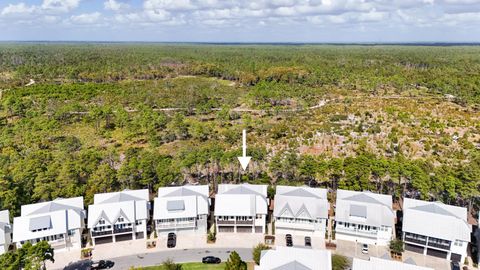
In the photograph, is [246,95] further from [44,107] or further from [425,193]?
[425,193]

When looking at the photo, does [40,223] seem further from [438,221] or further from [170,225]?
[438,221]

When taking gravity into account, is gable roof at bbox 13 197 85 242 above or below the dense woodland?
below

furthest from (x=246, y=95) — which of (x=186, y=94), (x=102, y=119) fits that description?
(x=102, y=119)

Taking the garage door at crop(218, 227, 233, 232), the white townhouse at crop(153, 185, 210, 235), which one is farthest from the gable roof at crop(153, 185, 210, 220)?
the garage door at crop(218, 227, 233, 232)

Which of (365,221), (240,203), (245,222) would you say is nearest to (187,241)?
(245,222)

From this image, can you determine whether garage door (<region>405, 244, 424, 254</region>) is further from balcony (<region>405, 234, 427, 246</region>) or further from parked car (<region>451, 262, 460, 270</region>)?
parked car (<region>451, 262, 460, 270</region>)

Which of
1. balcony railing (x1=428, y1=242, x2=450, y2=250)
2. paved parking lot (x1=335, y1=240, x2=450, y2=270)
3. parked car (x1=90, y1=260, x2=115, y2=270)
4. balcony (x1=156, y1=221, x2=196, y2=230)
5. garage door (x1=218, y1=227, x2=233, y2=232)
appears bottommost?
parked car (x1=90, y1=260, x2=115, y2=270)
